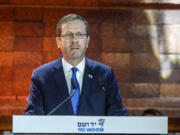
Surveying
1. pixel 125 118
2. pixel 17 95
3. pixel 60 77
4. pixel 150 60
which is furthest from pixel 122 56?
pixel 125 118

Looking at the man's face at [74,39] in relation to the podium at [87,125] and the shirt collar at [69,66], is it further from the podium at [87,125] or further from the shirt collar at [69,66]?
the podium at [87,125]

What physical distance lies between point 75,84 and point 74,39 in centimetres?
35

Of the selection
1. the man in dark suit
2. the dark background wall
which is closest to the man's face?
the man in dark suit

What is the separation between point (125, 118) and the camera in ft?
5.11

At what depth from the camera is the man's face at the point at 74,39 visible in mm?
2420

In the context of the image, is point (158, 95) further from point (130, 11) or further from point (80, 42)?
point (80, 42)

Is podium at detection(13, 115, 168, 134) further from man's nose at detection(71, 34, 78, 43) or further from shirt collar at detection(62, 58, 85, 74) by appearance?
man's nose at detection(71, 34, 78, 43)

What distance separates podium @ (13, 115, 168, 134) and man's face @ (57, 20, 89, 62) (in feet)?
3.05

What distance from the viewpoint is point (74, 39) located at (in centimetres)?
243

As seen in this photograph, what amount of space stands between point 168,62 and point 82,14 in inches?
40.5

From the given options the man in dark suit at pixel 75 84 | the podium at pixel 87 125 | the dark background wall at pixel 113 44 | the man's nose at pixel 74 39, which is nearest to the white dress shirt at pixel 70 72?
the man in dark suit at pixel 75 84

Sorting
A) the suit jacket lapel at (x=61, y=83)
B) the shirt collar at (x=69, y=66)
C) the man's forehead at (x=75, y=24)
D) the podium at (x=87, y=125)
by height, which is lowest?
the podium at (x=87, y=125)

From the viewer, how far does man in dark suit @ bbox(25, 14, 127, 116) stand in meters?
2.28

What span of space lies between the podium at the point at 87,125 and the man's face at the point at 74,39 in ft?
3.05
